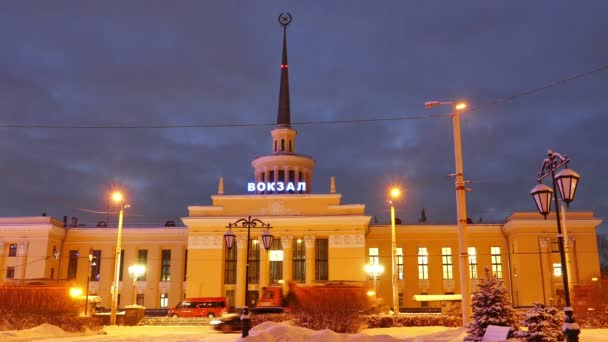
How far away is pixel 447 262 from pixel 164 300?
2843 cm

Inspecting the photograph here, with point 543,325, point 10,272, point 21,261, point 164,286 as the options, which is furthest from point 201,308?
point 543,325

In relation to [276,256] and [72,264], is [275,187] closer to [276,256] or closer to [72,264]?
[276,256]

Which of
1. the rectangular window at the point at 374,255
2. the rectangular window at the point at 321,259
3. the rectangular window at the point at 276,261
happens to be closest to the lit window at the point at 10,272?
the rectangular window at the point at 276,261

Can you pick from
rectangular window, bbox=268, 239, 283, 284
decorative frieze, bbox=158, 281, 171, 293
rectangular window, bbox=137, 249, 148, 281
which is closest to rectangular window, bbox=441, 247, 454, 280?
rectangular window, bbox=268, 239, 283, 284

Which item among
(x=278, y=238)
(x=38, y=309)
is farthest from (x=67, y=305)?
(x=278, y=238)

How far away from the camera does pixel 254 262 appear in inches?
2101

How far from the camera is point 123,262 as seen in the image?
57.6 meters

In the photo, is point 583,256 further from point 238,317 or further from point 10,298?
point 10,298

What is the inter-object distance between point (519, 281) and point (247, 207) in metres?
26.1

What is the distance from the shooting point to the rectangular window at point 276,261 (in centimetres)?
5266

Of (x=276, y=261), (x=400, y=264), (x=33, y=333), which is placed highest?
(x=276, y=261)

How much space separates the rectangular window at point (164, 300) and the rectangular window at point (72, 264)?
31.7 ft

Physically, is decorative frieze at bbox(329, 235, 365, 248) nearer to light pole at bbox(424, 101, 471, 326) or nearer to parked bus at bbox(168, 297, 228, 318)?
parked bus at bbox(168, 297, 228, 318)

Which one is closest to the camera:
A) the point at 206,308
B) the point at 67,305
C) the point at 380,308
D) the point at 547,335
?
the point at 547,335
